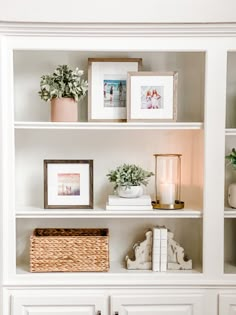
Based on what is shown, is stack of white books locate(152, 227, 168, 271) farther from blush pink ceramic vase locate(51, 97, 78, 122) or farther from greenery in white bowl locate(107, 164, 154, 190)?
blush pink ceramic vase locate(51, 97, 78, 122)

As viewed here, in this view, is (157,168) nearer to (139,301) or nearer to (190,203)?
(190,203)

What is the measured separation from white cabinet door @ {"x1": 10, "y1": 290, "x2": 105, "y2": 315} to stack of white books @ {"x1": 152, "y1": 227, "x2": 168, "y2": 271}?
32cm

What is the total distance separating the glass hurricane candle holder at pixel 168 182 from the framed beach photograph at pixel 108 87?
0.33 metres

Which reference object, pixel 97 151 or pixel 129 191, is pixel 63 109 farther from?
pixel 129 191

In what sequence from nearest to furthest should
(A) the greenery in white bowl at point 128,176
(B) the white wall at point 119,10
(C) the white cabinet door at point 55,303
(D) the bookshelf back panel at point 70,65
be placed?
(B) the white wall at point 119,10 < (C) the white cabinet door at point 55,303 < (A) the greenery in white bowl at point 128,176 < (D) the bookshelf back panel at point 70,65

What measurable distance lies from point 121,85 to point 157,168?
490 mm

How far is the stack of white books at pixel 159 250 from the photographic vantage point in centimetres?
241

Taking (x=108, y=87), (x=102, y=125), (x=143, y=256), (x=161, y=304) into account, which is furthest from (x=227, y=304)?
(x=108, y=87)

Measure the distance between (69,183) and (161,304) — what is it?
0.75 m

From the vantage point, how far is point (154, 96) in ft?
7.77

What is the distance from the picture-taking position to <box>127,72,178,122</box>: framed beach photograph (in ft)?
7.75

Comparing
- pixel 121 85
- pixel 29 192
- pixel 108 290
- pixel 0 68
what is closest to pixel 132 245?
pixel 108 290

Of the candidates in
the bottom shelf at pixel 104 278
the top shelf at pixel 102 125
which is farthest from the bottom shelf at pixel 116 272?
the top shelf at pixel 102 125

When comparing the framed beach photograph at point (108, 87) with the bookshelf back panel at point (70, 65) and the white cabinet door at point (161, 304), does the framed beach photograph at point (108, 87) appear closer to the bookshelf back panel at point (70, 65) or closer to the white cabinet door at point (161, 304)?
the bookshelf back panel at point (70, 65)
